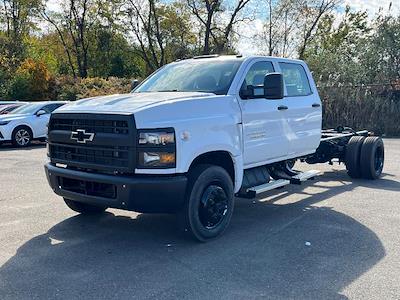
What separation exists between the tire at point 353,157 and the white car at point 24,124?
1023 centimetres

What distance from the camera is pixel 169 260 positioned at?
4.89 metres

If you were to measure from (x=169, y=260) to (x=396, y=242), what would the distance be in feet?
8.54

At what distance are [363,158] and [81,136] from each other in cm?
599

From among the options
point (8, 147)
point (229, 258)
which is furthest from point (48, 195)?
point (8, 147)

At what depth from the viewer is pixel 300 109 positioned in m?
7.23

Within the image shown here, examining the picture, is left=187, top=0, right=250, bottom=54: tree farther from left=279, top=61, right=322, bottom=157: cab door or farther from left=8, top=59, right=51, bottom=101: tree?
left=279, top=61, right=322, bottom=157: cab door

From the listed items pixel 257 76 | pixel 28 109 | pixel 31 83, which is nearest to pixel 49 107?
pixel 28 109

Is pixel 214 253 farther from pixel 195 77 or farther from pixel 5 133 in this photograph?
pixel 5 133

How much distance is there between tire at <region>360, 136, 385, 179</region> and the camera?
920 centimetres

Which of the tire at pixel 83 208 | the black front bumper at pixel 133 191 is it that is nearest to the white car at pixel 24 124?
the tire at pixel 83 208

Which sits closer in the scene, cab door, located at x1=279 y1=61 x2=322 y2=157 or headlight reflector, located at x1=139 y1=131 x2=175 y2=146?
headlight reflector, located at x1=139 y1=131 x2=175 y2=146

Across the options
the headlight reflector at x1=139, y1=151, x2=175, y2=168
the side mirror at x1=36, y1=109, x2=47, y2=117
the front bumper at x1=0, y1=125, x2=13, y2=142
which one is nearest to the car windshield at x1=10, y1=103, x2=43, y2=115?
the side mirror at x1=36, y1=109, x2=47, y2=117

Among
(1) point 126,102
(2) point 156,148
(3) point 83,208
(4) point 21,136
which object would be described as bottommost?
(3) point 83,208

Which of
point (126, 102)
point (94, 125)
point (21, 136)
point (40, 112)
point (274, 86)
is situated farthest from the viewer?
point (40, 112)
